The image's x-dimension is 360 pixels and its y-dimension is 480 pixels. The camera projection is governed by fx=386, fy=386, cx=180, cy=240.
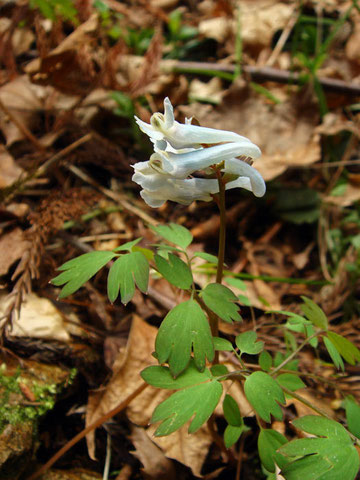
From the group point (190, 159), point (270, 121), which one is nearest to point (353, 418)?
point (190, 159)

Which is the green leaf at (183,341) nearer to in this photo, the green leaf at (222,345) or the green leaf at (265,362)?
the green leaf at (222,345)

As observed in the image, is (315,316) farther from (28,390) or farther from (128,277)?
(28,390)

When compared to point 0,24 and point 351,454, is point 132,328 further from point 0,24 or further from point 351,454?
point 0,24

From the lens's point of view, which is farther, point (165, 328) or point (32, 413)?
point (32, 413)

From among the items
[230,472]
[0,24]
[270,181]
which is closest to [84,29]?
[0,24]

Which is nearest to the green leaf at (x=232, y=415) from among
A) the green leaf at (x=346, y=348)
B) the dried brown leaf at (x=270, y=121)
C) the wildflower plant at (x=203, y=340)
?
the wildflower plant at (x=203, y=340)

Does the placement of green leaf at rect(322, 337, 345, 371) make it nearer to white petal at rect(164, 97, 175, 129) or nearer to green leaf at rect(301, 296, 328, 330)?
green leaf at rect(301, 296, 328, 330)

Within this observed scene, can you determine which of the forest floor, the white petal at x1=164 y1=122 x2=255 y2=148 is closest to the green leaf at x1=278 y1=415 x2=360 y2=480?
the forest floor
